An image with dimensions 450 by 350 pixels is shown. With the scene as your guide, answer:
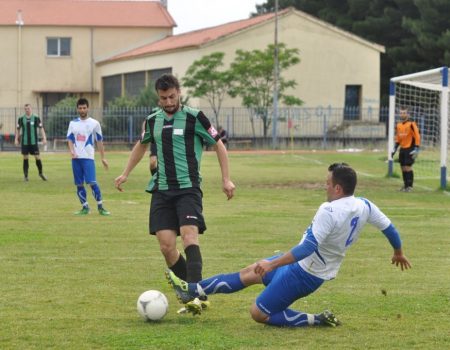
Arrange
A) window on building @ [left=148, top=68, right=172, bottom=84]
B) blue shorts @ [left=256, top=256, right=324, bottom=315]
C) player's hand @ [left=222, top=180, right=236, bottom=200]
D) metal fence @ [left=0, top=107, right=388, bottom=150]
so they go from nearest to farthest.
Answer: blue shorts @ [left=256, top=256, right=324, bottom=315]
player's hand @ [left=222, top=180, right=236, bottom=200]
metal fence @ [left=0, top=107, right=388, bottom=150]
window on building @ [left=148, top=68, right=172, bottom=84]

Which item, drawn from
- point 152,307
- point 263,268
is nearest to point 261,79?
point 152,307

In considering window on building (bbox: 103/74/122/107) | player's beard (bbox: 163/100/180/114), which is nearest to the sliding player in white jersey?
player's beard (bbox: 163/100/180/114)

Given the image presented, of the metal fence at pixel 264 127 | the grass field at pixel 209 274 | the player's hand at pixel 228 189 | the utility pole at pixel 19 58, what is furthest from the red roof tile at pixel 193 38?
the player's hand at pixel 228 189

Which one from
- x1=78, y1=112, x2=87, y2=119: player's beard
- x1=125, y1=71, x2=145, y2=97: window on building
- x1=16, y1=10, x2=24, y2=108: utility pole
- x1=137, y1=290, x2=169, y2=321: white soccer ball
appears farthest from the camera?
x1=16, y1=10, x2=24, y2=108: utility pole

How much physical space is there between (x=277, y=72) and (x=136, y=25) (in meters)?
17.1

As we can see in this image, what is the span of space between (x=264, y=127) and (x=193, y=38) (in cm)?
806

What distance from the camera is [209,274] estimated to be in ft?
36.7

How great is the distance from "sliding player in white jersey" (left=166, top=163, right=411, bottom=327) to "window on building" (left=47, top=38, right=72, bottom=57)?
59.6 metres

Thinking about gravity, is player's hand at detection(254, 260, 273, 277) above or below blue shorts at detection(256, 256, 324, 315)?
above

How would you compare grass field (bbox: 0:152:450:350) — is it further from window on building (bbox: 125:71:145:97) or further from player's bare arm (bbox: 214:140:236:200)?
window on building (bbox: 125:71:145:97)

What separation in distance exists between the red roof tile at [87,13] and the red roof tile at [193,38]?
93.8 inches

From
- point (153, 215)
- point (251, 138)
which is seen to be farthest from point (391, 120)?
point (251, 138)

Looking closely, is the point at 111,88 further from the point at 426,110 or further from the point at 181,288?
the point at 181,288

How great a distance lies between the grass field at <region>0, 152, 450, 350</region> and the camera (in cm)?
791
